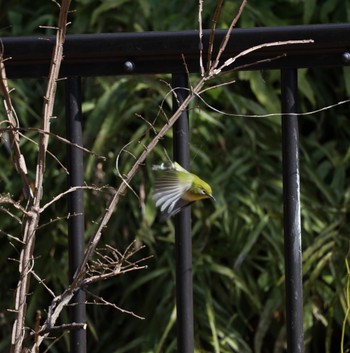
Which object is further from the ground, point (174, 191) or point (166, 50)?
point (166, 50)

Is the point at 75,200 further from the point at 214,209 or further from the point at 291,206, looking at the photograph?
the point at 214,209

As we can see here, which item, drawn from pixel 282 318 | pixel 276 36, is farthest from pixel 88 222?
pixel 276 36

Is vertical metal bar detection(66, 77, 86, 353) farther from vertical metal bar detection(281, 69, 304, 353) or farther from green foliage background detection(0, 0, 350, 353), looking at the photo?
green foliage background detection(0, 0, 350, 353)

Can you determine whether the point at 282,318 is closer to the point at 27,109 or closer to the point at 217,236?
the point at 217,236

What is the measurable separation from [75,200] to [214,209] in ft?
4.30

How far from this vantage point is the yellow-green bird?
4.24ft

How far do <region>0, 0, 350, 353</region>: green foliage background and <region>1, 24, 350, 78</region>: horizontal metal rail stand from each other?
3.85 feet

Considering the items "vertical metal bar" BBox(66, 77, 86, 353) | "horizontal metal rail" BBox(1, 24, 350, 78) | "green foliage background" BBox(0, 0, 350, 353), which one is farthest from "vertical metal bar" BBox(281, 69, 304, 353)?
"green foliage background" BBox(0, 0, 350, 353)

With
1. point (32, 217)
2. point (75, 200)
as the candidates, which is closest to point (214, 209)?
point (75, 200)

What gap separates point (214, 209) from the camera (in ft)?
8.65

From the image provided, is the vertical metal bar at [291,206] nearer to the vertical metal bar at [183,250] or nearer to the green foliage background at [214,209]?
the vertical metal bar at [183,250]

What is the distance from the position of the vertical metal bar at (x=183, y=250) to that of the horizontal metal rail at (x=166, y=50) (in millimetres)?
60

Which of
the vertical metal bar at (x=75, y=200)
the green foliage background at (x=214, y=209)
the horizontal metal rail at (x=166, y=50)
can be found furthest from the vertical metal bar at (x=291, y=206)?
the green foliage background at (x=214, y=209)

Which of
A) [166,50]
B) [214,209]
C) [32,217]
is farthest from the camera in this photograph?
[214,209]
